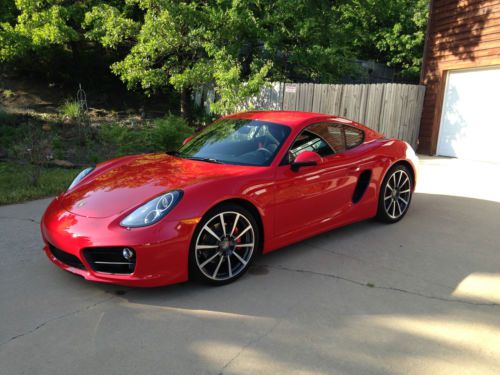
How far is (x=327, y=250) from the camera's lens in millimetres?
4395

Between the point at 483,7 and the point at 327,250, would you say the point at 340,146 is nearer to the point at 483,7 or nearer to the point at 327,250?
the point at 327,250

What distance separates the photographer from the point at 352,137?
489cm

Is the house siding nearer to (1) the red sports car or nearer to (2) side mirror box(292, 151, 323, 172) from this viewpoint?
(1) the red sports car

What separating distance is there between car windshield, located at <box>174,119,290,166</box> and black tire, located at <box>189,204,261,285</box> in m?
0.61

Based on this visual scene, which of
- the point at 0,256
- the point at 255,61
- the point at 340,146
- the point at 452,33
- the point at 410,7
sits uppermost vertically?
the point at 410,7

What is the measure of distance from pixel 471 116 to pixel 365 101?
2566 millimetres

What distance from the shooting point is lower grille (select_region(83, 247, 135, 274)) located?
3168mm

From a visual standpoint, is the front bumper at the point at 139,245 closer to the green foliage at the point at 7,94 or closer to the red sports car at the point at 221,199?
the red sports car at the point at 221,199

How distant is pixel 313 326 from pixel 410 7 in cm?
2134

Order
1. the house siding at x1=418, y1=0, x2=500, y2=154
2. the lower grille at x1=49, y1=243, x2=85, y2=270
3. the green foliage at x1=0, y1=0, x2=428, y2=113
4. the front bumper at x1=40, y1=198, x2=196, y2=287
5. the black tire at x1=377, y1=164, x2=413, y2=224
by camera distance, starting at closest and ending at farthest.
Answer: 1. the front bumper at x1=40, y1=198, x2=196, y2=287
2. the lower grille at x1=49, y1=243, x2=85, y2=270
3. the black tire at x1=377, y1=164, x2=413, y2=224
4. the house siding at x1=418, y1=0, x2=500, y2=154
5. the green foliage at x1=0, y1=0, x2=428, y2=113

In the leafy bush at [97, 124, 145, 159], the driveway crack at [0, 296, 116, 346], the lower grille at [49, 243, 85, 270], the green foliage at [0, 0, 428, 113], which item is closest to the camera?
the driveway crack at [0, 296, 116, 346]

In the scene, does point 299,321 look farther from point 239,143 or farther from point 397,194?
point 397,194

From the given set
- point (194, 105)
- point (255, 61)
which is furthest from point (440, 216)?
point (194, 105)

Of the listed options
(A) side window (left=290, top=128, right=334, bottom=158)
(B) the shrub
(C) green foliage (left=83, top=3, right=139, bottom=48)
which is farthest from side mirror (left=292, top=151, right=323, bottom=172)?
(C) green foliage (left=83, top=3, right=139, bottom=48)
